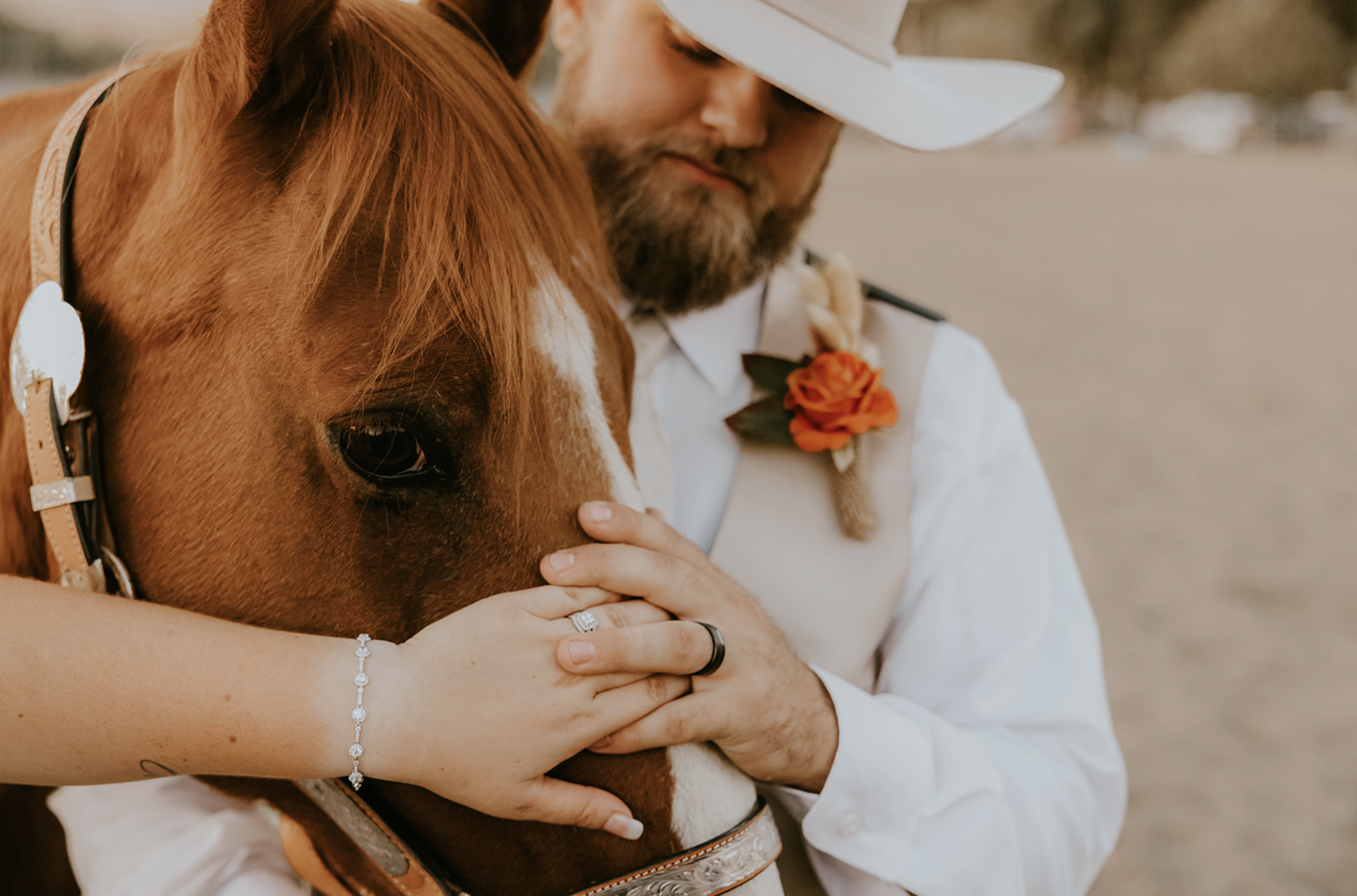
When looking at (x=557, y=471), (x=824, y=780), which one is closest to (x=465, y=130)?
(x=557, y=471)

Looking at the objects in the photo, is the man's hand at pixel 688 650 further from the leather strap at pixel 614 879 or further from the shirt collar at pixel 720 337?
the shirt collar at pixel 720 337

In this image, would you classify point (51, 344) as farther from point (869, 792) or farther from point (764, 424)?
point (869, 792)

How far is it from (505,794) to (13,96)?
113cm

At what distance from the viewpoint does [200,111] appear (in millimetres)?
1002

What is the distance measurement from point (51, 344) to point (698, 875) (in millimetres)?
841

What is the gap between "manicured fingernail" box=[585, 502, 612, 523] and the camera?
39.7 inches

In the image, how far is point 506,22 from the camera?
1.33 m

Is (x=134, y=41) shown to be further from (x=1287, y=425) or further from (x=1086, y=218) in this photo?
(x=1086, y=218)

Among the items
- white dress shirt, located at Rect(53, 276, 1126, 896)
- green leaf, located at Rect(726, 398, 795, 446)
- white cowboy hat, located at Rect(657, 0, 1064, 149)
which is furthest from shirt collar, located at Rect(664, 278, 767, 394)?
white cowboy hat, located at Rect(657, 0, 1064, 149)

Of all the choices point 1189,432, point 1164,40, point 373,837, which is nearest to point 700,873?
point 373,837

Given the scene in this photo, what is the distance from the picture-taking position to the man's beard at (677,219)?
5.09 feet

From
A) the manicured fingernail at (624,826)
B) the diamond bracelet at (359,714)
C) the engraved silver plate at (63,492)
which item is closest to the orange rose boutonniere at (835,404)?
the manicured fingernail at (624,826)

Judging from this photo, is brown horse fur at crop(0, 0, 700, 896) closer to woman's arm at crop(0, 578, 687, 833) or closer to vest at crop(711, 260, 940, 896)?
woman's arm at crop(0, 578, 687, 833)

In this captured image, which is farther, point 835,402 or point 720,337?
point 720,337
